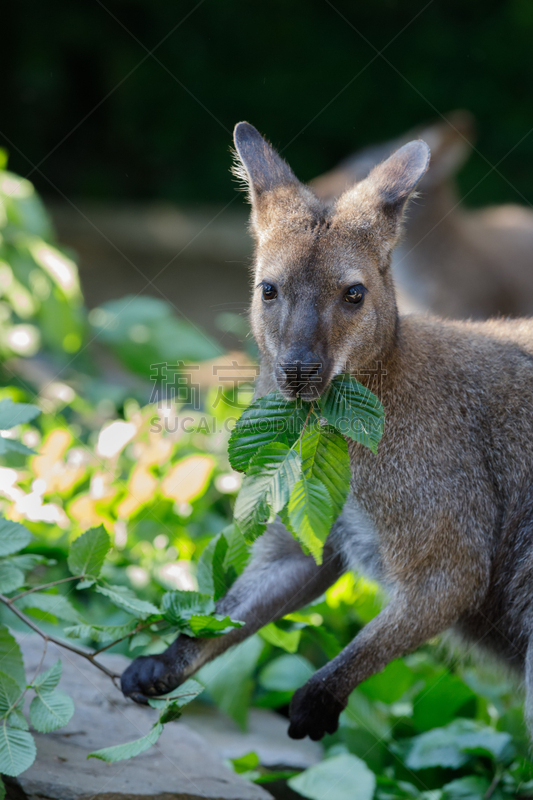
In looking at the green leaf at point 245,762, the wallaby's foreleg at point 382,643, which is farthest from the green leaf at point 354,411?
the green leaf at point 245,762

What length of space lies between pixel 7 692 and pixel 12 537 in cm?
54

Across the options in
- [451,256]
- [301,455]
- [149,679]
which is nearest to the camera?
[301,455]

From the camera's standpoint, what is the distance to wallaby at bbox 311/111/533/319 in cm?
774

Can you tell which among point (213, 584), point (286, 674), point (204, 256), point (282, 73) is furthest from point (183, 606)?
point (282, 73)

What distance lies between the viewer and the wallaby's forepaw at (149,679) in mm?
3297

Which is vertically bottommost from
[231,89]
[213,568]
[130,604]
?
[130,604]

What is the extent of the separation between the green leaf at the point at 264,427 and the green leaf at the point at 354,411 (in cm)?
11

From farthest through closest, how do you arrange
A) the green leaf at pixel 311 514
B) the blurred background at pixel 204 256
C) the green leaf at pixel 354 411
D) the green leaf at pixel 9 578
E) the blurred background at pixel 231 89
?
the blurred background at pixel 231 89 → the blurred background at pixel 204 256 → the green leaf at pixel 9 578 → the green leaf at pixel 354 411 → the green leaf at pixel 311 514

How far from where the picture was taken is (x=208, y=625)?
3.15 metres

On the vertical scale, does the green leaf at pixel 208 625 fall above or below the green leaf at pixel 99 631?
above

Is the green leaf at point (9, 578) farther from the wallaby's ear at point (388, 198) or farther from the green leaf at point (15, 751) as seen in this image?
the wallaby's ear at point (388, 198)

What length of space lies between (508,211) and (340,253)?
6250 mm

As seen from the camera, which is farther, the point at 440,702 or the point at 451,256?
the point at 451,256

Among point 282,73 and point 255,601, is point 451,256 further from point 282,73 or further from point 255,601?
point 282,73
